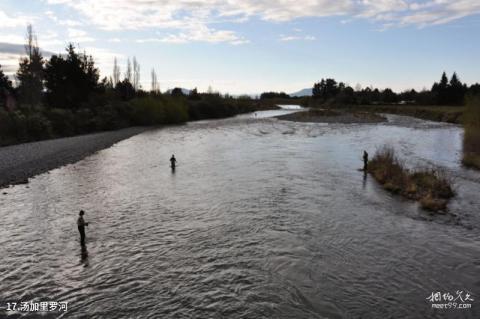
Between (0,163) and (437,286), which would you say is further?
(0,163)

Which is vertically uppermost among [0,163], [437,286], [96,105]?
[96,105]

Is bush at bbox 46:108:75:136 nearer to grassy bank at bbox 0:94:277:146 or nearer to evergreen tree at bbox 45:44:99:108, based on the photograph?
grassy bank at bbox 0:94:277:146

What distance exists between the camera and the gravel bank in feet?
92.4

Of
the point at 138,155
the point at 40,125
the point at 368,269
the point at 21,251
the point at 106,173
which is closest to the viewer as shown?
the point at 368,269

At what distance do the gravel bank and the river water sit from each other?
6.58ft

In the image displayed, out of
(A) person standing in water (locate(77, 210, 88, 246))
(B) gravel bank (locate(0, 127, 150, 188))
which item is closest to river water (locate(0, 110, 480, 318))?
(A) person standing in water (locate(77, 210, 88, 246))

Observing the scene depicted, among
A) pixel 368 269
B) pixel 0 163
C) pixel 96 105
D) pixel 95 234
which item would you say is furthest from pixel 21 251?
pixel 96 105

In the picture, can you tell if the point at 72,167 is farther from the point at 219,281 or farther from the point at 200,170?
the point at 219,281

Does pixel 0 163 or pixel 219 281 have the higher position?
pixel 0 163

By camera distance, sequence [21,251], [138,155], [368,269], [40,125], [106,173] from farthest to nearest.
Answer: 1. [40,125]
2. [138,155]
3. [106,173]
4. [21,251]
5. [368,269]

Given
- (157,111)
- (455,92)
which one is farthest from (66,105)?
(455,92)

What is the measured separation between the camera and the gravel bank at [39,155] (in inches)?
1109

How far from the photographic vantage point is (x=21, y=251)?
14.7m

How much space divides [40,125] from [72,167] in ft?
73.3
